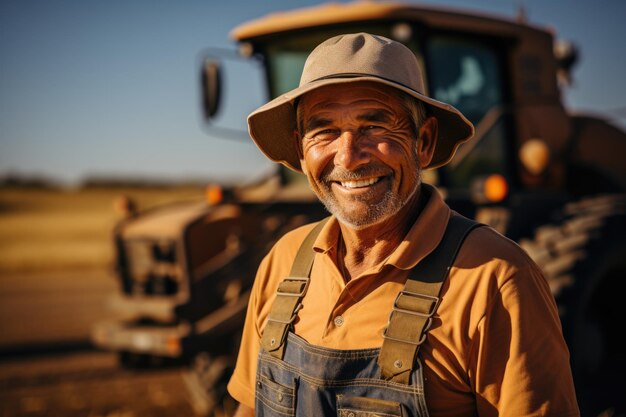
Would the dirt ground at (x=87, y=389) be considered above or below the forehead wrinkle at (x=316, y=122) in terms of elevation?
below

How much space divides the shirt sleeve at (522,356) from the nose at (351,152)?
20.4 inches

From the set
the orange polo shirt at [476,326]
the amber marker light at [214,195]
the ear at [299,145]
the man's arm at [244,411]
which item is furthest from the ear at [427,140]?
the amber marker light at [214,195]

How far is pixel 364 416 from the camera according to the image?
5.08 feet

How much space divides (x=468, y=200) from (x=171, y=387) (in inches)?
134

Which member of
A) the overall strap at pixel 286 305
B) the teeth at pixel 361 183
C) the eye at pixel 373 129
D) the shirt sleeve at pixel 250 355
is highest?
the eye at pixel 373 129

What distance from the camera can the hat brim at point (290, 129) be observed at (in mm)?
1847

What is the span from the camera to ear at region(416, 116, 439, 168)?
74.4 inches

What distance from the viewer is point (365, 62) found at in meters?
1.69

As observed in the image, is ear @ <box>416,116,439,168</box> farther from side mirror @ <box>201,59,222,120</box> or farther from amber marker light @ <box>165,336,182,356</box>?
amber marker light @ <box>165,336,182,356</box>

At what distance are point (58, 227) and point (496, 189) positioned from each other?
28.7 metres

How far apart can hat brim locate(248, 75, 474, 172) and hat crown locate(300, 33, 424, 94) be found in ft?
0.11

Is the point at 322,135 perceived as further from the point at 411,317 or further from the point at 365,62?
the point at 411,317

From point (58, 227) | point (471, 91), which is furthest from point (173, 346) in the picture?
point (58, 227)

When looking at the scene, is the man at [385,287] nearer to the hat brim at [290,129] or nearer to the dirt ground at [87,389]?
the hat brim at [290,129]
